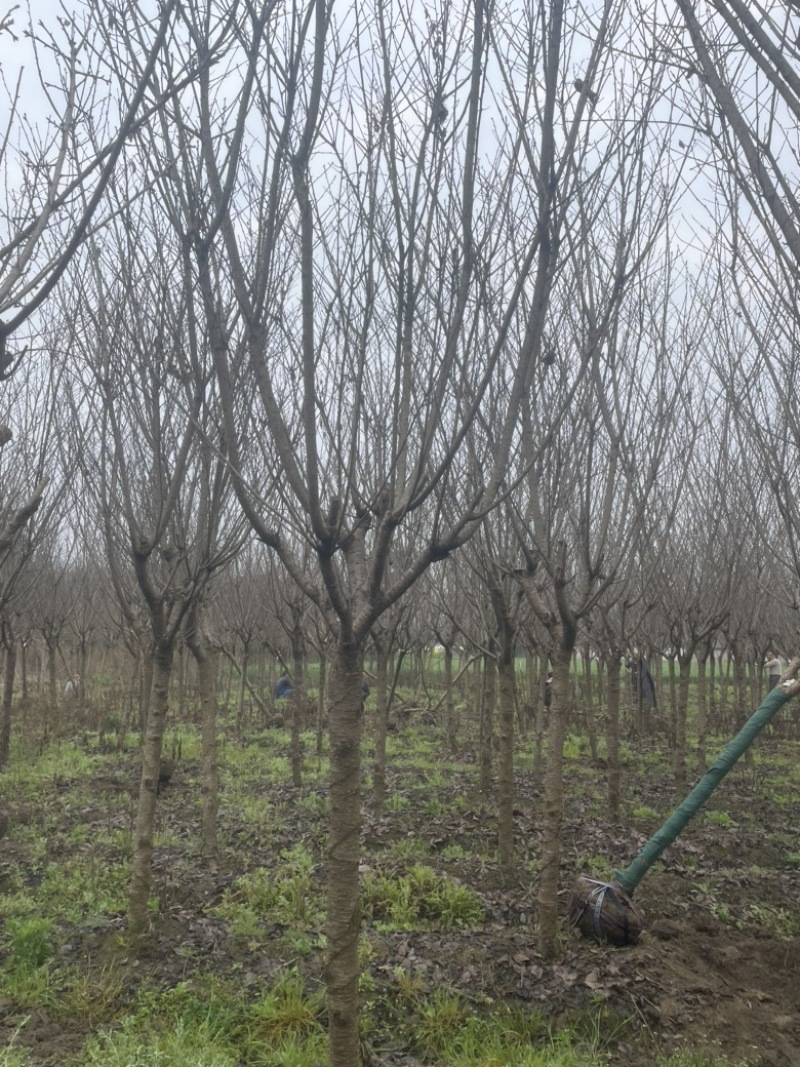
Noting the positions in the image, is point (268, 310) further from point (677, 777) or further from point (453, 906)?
point (677, 777)

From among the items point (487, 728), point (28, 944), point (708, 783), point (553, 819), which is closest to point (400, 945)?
point (553, 819)

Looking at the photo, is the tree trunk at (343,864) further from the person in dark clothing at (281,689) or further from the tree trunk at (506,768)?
the person in dark clothing at (281,689)

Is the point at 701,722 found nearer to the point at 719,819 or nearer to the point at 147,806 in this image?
the point at 719,819

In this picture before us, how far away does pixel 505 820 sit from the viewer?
6.30m

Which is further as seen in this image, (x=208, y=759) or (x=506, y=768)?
(x=208, y=759)

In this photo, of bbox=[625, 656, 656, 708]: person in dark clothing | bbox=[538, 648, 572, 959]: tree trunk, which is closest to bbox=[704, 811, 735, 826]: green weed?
bbox=[538, 648, 572, 959]: tree trunk

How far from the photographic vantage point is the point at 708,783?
482 centimetres

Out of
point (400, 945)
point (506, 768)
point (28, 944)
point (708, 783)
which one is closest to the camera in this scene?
point (708, 783)

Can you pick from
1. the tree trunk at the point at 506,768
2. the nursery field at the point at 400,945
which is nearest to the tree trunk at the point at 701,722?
the nursery field at the point at 400,945

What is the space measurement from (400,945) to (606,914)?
4.32 ft

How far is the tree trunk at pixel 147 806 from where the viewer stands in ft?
16.6

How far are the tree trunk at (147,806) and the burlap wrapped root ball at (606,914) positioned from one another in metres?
2.75

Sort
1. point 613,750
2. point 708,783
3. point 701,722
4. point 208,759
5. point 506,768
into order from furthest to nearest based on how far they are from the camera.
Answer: point 701,722 < point 613,750 < point 208,759 < point 506,768 < point 708,783

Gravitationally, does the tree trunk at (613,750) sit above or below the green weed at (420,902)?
above
